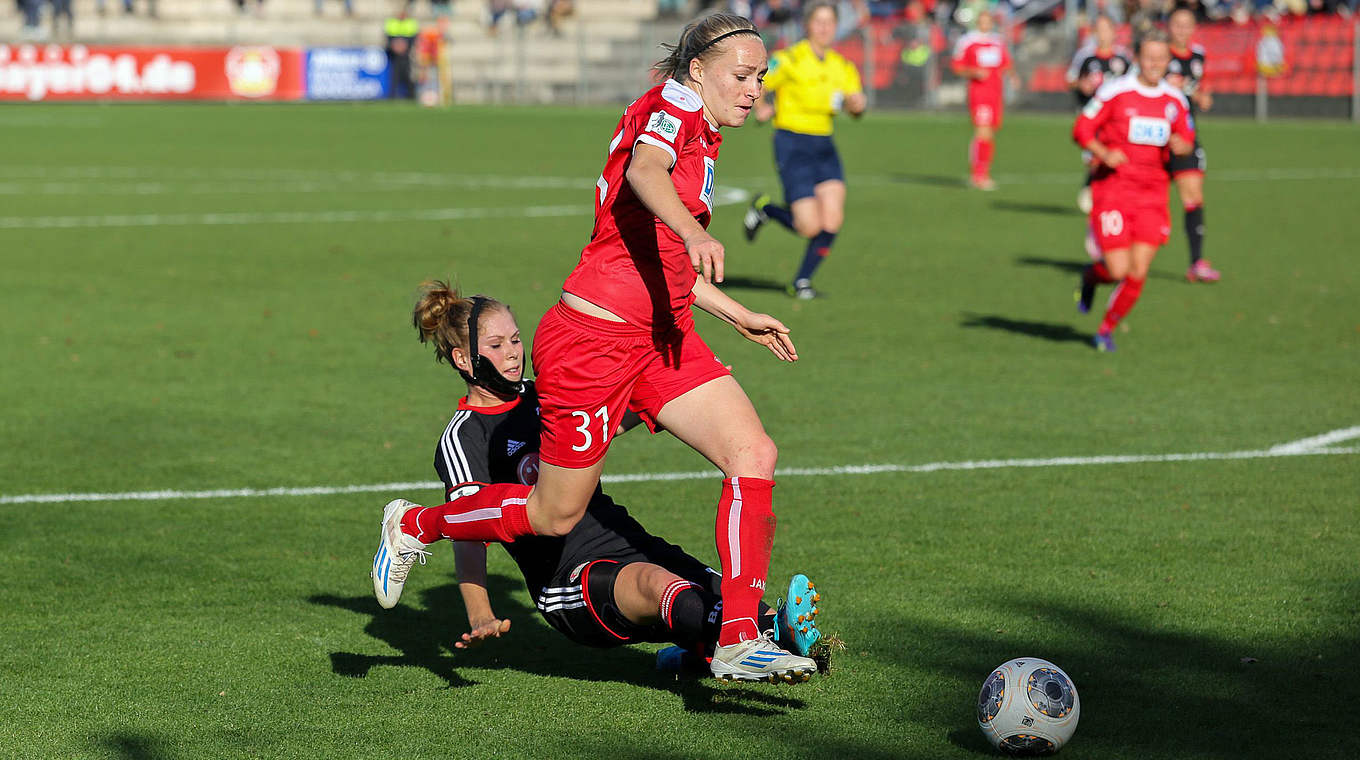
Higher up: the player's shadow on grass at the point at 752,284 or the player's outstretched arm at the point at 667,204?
the player's outstretched arm at the point at 667,204

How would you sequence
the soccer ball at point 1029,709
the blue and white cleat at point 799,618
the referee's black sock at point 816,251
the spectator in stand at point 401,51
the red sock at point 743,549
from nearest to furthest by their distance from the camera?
the soccer ball at point 1029,709
the blue and white cleat at point 799,618
the red sock at point 743,549
the referee's black sock at point 816,251
the spectator in stand at point 401,51

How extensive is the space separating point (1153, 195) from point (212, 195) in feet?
47.5

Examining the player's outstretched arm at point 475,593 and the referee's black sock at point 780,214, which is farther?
the referee's black sock at point 780,214

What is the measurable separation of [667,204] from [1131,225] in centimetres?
728

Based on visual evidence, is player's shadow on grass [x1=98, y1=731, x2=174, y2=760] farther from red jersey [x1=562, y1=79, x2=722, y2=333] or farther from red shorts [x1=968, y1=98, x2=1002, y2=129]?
red shorts [x1=968, y1=98, x2=1002, y2=129]

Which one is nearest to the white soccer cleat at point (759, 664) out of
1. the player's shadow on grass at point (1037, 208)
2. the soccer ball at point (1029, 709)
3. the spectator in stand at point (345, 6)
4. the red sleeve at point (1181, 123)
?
the soccer ball at point (1029, 709)

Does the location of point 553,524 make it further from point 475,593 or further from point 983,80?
point 983,80

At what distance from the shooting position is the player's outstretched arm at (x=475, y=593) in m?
4.93

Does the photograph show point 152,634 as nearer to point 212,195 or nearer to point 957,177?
point 212,195

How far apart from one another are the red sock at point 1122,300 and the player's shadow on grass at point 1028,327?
482mm

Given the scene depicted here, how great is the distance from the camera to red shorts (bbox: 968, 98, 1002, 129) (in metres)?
23.2

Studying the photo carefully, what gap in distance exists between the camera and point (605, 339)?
4930 mm

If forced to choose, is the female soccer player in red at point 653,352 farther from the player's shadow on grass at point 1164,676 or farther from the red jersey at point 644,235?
the player's shadow on grass at point 1164,676

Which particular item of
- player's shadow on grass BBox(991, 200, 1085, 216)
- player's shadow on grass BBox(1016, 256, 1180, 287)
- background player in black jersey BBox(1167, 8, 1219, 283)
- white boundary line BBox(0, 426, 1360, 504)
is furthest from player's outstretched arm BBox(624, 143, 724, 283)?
player's shadow on grass BBox(991, 200, 1085, 216)
